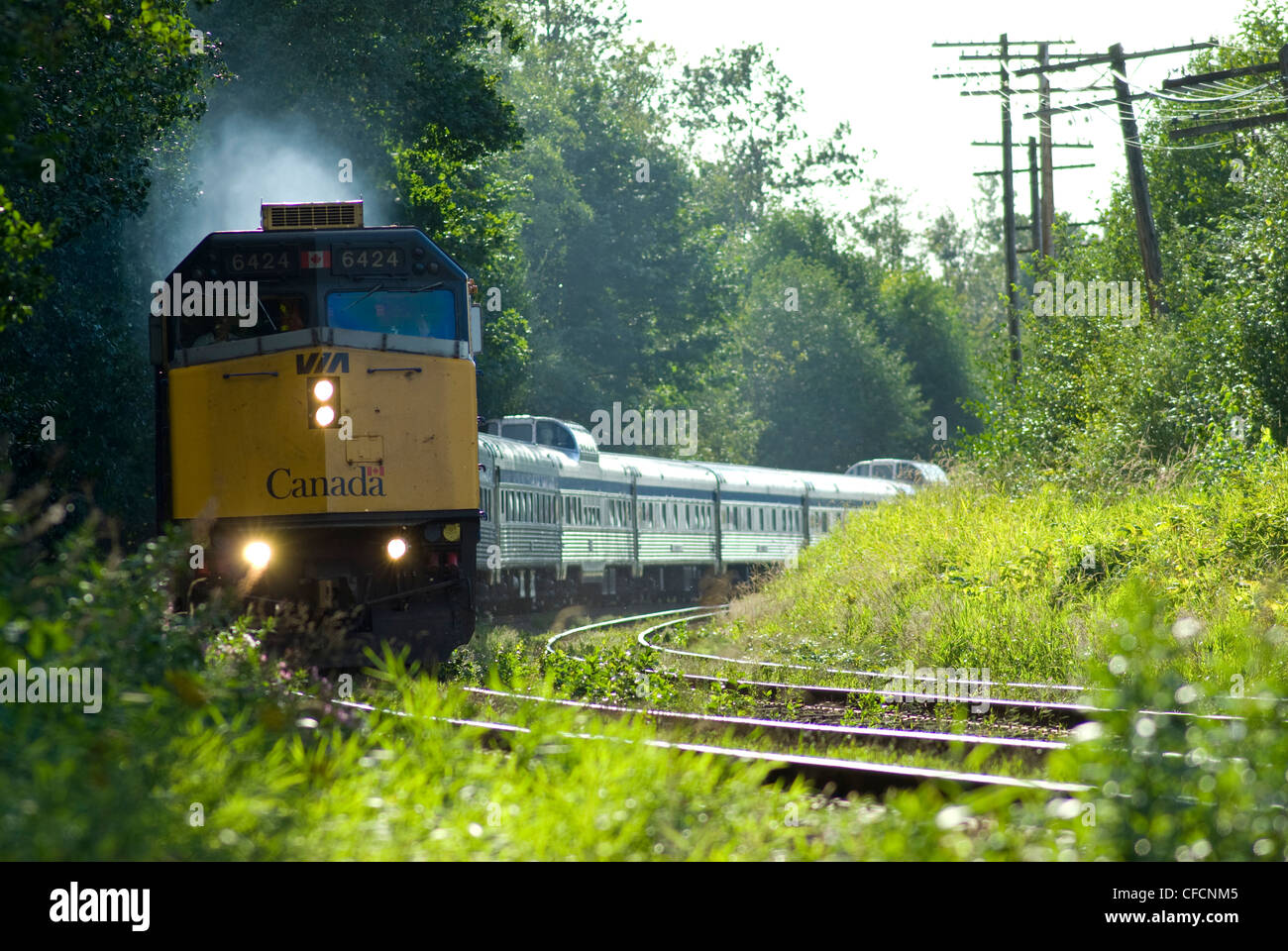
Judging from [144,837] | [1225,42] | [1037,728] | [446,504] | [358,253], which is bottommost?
→ [1037,728]

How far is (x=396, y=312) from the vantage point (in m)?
11.4

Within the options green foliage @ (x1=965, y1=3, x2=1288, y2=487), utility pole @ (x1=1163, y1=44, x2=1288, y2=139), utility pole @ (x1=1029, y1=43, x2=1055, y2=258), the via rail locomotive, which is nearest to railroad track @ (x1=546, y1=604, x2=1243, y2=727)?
the via rail locomotive

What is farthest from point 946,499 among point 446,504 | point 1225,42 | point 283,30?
point 1225,42

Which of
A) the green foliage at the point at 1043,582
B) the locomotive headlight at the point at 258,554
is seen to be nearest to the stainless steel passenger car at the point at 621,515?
the green foliage at the point at 1043,582

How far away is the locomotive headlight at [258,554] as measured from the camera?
10969 mm

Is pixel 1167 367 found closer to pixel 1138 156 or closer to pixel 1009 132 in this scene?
pixel 1138 156

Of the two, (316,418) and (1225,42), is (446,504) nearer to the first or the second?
(316,418)

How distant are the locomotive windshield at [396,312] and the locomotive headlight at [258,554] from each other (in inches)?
70.3

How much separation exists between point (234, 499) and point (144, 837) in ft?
23.3

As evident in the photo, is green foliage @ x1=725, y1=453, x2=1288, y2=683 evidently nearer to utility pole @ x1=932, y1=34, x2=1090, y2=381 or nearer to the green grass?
the green grass

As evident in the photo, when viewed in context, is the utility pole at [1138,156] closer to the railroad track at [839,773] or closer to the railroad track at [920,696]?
the railroad track at [920,696]

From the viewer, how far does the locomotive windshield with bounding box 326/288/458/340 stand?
11.3m

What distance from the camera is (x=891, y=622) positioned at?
15.3 m

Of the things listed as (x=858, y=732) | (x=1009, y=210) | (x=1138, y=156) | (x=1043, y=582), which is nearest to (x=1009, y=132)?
(x=1009, y=210)
